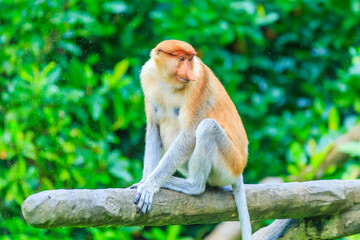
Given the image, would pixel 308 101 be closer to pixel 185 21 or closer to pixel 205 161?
pixel 185 21

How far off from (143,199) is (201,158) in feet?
1.40

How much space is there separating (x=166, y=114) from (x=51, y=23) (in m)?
1.95

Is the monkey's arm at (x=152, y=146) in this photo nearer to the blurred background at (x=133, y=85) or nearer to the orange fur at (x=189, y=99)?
the orange fur at (x=189, y=99)

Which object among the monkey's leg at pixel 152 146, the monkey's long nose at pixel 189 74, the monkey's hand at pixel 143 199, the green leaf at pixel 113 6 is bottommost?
the monkey's hand at pixel 143 199

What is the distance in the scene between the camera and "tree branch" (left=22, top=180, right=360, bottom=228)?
2.26 m

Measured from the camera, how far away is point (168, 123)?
3064mm

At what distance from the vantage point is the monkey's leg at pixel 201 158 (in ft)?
9.23

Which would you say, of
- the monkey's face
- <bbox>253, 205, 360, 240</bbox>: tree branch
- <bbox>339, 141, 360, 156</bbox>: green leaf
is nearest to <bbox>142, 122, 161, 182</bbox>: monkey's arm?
the monkey's face

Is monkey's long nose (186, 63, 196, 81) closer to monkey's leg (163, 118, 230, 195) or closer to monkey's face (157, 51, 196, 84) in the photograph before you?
monkey's face (157, 51, 196, 84)

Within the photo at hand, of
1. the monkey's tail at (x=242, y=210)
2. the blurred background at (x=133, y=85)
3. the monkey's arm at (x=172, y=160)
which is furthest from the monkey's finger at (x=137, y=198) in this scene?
the blurred background at (x=133, y=85)

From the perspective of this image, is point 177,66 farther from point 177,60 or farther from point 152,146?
point 152,146

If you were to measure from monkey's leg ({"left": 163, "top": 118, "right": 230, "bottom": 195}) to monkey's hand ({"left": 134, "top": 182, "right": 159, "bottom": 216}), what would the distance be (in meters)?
0.21

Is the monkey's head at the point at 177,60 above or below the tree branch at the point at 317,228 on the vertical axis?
above

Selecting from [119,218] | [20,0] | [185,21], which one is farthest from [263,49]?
[119,218]
